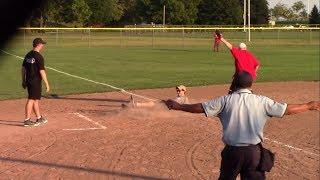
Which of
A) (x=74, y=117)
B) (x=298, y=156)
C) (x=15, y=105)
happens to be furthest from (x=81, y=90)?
(x=298, y=156)

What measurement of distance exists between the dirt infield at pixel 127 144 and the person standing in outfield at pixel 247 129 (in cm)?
234

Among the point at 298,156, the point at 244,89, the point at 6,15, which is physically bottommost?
the point at 298,156

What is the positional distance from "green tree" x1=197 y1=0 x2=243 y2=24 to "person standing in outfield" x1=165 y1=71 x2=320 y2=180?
94.5 meters

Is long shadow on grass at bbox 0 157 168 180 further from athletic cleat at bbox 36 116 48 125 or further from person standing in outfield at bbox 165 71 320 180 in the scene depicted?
athletic cleat at bbox 36 116 48 125

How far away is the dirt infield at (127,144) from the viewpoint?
838 centimetres

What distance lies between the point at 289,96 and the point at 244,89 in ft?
40.0

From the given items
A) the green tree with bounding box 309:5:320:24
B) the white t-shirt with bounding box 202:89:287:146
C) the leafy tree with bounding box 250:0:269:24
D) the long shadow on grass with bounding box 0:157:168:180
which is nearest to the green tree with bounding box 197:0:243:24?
the leafy tree with bounding box 250:0:269:24

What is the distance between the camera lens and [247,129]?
5.73m

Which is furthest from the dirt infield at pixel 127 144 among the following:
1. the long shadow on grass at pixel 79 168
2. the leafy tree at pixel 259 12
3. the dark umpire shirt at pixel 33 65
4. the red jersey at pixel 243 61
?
the leafy tree at pixel 259 12

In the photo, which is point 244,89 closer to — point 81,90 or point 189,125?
point 189,125

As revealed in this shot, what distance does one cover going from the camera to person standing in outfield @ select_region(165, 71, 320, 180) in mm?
5711

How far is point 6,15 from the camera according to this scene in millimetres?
3514

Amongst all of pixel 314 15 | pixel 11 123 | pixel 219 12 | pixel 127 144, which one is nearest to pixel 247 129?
pixel 127 144

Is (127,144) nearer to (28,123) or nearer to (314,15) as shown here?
(28,123)
